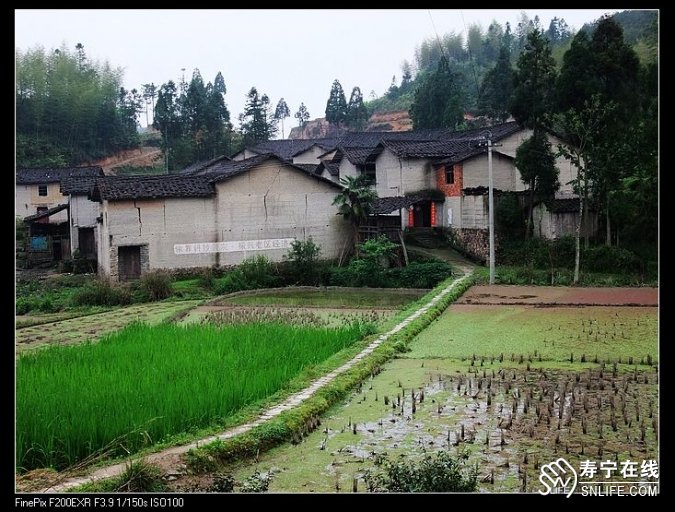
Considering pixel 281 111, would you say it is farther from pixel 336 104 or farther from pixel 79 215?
pixel 79 215

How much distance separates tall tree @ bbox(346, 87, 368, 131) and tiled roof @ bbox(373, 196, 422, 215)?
3748cm

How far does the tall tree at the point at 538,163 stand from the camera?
22.7 m

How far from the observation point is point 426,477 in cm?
582

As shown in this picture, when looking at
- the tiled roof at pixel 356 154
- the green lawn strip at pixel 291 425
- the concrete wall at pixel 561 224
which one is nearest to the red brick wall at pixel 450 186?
the concrete wall at pixel 561 224

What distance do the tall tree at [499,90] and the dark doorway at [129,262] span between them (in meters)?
30.3

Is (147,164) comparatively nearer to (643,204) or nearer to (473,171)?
(473,171)

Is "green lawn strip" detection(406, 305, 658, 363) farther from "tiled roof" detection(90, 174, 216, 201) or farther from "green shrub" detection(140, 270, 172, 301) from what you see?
"tiled roof" detection(90, 174, 216, 201)

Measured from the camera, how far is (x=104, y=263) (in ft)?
74.8

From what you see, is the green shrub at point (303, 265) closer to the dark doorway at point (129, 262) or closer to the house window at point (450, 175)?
the dark doorway at point (129, 262)

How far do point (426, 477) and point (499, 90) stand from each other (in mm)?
43973

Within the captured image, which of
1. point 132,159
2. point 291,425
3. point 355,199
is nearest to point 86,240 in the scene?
point 355,199

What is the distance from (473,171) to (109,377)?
19.6 m

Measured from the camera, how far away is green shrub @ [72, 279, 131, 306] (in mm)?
18906
